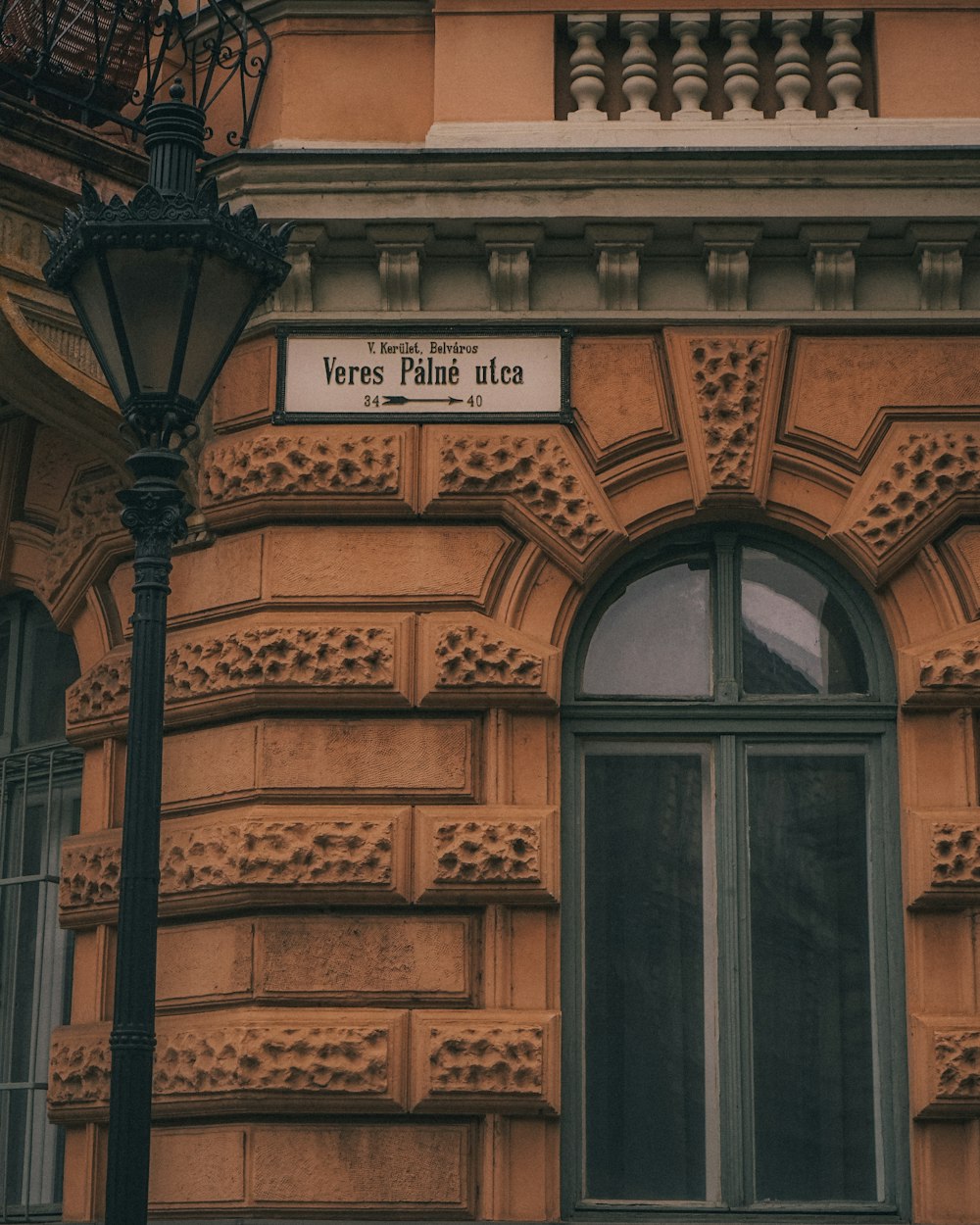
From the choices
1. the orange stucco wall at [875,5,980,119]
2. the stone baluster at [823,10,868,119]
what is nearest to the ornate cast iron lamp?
the stone baluster at [823,10,868,119]

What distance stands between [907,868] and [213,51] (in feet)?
17.8

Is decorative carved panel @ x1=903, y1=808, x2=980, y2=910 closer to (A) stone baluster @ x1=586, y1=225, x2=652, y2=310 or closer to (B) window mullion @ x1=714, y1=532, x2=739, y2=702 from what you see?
(B) window mullion @ x1=714, y1=532, x2=739, y2=702

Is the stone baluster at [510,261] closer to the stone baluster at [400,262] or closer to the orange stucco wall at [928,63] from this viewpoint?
the stone baluster at [400,262]

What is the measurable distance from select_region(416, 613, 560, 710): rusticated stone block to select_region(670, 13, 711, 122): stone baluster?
9.36ft

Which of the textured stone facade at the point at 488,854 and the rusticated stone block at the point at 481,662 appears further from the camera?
the rusticated stone block at the point at 481,662

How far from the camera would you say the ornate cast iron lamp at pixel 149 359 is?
7039 mm

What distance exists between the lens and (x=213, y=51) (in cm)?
1123

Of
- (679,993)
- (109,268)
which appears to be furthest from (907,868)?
(109,268)

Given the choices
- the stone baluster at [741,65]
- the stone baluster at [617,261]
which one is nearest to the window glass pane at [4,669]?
the stone baluster at [617,261]

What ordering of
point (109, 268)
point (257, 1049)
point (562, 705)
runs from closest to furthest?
point (109, 268)
point (257, 1049)
point (562, 705)

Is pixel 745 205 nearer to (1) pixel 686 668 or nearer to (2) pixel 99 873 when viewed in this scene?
(1) pixel 686 668

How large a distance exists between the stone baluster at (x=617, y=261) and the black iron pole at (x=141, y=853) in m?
3.66

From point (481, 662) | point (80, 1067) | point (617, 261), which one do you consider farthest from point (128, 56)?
point (80, 1067)

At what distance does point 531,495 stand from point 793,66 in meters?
2.61
